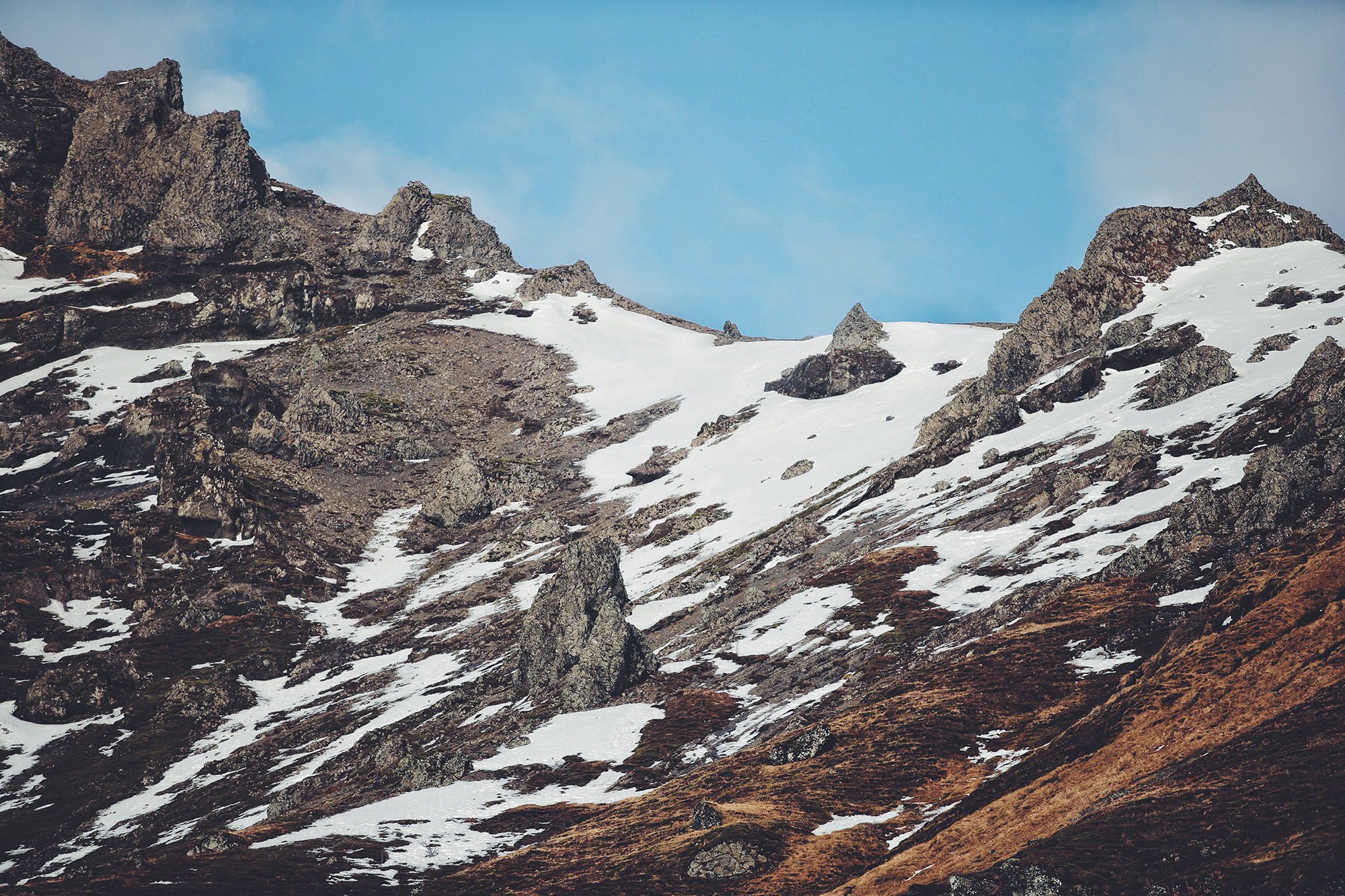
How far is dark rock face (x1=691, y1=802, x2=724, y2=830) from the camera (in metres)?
37.4

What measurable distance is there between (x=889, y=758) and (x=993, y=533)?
126 feet

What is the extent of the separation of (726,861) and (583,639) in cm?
4170

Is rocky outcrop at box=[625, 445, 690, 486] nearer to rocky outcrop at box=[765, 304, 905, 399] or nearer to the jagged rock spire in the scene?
rocky outcrop at box=[765, 304, 905, 399]

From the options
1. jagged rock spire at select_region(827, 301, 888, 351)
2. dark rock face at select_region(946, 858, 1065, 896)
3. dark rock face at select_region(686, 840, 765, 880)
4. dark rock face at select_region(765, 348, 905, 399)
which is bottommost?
dark rock face at select_region(686, 840, 765, 880)

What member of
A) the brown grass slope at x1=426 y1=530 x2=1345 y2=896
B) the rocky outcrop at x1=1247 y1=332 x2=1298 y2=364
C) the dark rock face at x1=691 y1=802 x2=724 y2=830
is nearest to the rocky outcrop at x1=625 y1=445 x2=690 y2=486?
the rocky outcrop at x1=1247 y1=332 x2=1298 y2=364

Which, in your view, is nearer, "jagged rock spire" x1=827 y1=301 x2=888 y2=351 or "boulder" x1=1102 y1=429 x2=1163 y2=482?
"boulder" x1=1102 y1=429 x2=1163 y2=482

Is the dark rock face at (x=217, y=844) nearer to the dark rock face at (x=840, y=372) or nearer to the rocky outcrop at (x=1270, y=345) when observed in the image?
the rocky outcrop at (x=1270, y=345)

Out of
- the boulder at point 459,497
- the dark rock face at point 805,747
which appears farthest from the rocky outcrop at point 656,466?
the dark rock face at point 805,747

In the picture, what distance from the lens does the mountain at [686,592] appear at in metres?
30.9

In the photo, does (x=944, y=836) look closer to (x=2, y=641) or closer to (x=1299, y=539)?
(x=1299, y=539)

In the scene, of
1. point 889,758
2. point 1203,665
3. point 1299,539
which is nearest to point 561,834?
point 889,758

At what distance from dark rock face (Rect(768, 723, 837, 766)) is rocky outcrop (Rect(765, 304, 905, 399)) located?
11802 centimetres

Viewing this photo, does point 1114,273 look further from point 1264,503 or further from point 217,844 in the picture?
point 217,844

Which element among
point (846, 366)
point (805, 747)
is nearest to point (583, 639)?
point (805, 747)
